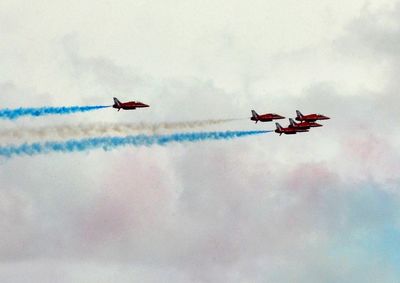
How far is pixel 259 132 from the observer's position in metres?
193

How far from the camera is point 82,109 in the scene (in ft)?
578

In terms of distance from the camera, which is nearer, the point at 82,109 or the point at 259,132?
the point at 82,109

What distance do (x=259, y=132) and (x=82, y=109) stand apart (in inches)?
1278
